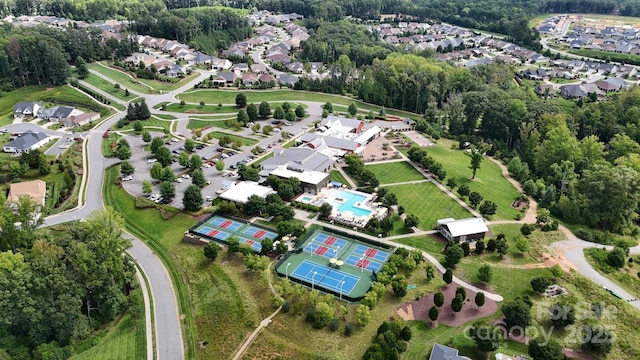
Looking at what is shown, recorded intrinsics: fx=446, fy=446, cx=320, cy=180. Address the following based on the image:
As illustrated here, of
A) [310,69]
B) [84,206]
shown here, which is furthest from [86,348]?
[310,69]

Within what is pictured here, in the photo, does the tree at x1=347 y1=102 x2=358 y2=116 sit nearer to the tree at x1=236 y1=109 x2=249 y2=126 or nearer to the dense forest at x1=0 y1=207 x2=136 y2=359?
the tree at x1=236 y1=109 x2=249 y2=126

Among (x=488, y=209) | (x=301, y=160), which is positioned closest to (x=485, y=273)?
(x=488, y=209)

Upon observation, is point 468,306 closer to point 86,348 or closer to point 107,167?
point 86,348

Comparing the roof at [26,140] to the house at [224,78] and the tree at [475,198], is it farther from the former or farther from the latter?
the tree at [475,198]

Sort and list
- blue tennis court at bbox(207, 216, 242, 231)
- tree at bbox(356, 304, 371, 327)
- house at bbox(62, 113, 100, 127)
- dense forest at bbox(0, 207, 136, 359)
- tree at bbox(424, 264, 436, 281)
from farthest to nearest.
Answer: house at bbox(62, 113, 100, 127) → blue tennis court at bbox(207, 216, 242, 231) → tree at bbox(424, 264, 436, 281) → tree at bbox(356, 304, 371, 327) → dense forest at bbox(0, 207, 136, 359)

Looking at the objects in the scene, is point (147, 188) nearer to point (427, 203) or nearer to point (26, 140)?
point (26, 140)

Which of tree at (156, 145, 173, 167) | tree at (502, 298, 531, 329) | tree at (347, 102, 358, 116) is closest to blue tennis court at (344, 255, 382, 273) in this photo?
tree at (502, 298, 531, 329)

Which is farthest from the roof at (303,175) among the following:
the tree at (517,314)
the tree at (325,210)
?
the tree at (517,314)
